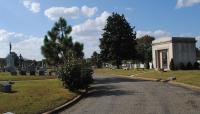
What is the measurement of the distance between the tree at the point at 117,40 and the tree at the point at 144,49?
2252cm

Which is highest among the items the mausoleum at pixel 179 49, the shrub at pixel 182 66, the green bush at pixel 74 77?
the mausoleum at pixel 179 49

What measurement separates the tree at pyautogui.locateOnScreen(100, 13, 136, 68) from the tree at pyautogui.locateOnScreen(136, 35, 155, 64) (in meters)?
22.5

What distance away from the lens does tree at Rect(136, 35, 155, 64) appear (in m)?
119

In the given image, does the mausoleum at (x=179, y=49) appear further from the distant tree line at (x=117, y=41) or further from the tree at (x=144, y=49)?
the tree at (x=144, y=49)

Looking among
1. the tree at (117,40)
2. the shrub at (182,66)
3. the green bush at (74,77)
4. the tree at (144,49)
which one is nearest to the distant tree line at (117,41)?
the tree at (117,40)

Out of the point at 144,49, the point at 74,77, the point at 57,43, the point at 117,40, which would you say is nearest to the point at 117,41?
the point at 117,40

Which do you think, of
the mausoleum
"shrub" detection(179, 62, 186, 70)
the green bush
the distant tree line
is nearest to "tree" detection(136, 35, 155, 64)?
the distant tree line

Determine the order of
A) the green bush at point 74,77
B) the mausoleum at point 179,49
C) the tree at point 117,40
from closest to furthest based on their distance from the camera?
the green bush at point 74,77, the mausoleum at point 179,49, the tree at point 117,40

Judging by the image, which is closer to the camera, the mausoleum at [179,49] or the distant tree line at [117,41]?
the mausoleum at [179,49]

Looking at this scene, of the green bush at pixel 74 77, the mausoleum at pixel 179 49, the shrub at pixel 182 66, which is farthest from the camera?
the mausoleum at pixel 179 49

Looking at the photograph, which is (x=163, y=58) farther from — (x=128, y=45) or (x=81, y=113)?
(x=81, y=113)

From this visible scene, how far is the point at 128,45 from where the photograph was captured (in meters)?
91.0

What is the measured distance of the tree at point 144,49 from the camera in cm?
11872

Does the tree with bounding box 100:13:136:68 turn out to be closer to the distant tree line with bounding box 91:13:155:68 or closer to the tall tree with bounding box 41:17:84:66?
the distant tree line with bounding box 91:13:155:68
